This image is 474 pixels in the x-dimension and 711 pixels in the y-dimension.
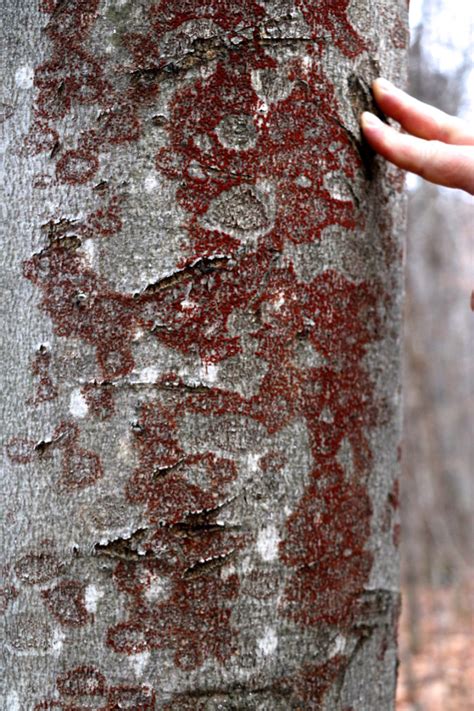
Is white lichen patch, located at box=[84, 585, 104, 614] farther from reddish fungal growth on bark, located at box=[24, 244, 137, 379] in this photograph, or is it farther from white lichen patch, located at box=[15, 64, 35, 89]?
white lichen patch, located at box=[15, 64, 35, 89]

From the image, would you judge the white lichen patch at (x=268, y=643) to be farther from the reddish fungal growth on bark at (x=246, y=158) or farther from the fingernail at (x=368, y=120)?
the fingernail at (x=368, y=120)

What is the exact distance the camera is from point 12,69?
941 mm

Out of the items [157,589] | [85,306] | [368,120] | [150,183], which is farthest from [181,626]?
[368,120]

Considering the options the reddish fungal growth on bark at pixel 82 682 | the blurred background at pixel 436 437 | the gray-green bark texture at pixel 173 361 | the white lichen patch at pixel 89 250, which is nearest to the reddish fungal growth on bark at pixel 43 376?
the gray-green bark texture at pixel 173 361

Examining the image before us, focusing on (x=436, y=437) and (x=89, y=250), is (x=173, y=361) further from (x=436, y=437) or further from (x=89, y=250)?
(x=436, y=437)

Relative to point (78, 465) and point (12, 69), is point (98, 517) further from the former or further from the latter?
point (12, 69)

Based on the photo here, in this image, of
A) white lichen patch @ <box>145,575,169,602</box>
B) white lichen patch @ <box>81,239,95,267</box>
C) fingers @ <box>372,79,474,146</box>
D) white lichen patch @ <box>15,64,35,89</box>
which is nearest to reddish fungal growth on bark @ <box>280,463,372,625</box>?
white lichen patch @ <box>145,575,169,602</box>

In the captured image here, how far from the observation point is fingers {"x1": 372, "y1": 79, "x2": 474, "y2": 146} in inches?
40.6

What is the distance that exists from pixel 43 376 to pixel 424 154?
61cm

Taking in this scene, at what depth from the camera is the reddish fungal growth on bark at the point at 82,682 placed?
85cm

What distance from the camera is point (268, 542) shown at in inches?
34.8

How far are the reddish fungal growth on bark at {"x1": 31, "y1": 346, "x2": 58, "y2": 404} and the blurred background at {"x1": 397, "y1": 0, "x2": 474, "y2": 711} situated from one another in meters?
3.98

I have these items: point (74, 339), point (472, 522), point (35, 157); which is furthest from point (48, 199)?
point (472, 522)

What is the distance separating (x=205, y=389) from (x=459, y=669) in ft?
18.8
